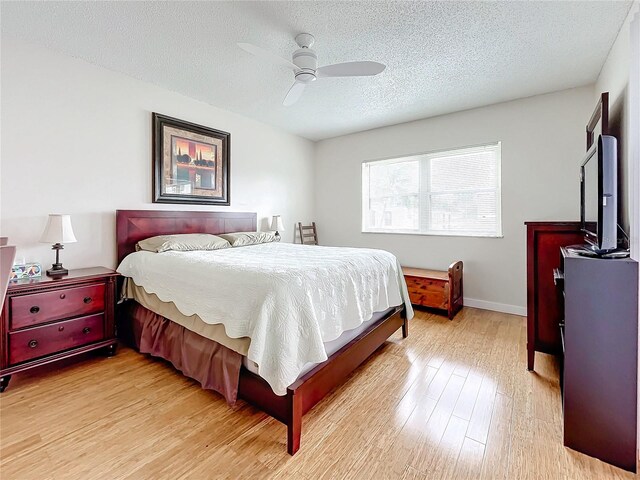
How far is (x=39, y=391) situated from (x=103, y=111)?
2.44 m

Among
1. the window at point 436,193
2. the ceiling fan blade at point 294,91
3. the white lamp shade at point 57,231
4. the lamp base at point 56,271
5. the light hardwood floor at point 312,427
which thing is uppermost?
the ceiling fan blade at point 294,91

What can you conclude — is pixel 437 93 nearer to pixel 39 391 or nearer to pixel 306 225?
pixel 306 225

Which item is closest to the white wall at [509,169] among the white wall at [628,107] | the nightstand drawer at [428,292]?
the white wall at [628,107]

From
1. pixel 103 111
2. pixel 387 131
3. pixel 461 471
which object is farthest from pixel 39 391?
pixel 387 131

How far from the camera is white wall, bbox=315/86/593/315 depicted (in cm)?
322

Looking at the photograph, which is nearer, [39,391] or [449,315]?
[39,391]

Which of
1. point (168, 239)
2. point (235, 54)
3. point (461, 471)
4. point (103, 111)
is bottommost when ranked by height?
point (461, 471)

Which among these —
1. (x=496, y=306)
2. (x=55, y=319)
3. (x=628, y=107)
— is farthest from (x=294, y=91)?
(x=496, y=306)

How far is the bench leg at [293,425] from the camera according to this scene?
1.49m

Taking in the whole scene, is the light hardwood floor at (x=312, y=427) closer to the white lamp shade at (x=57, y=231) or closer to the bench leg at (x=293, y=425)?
the bench leg at (x=293, y=425)

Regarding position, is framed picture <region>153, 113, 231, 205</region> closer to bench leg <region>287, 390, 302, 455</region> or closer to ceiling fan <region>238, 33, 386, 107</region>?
ceiling fan <region>238, 33, 386, 107</region>

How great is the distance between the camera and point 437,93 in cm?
330

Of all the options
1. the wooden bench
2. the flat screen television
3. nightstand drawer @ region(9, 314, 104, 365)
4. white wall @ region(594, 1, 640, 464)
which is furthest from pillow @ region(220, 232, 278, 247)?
white wall @ region(594, 1, 640, 464)

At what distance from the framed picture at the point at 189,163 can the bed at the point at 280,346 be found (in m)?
0.25
